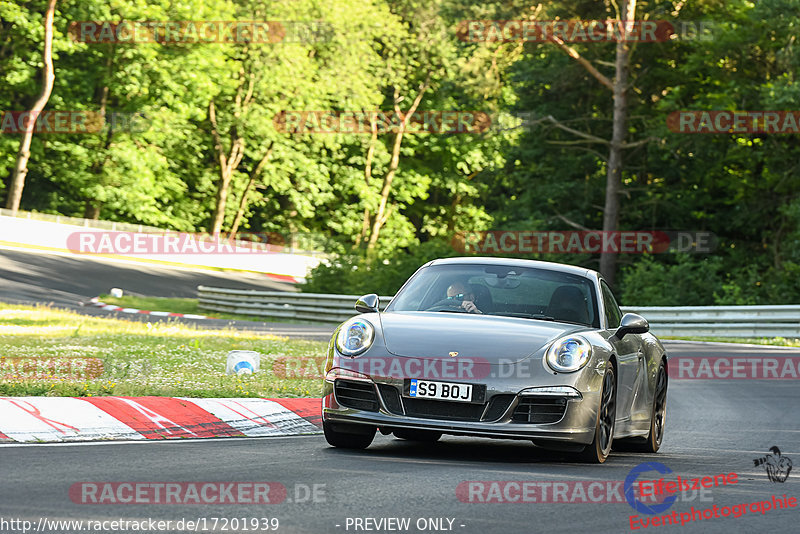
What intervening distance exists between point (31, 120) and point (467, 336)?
163 feet

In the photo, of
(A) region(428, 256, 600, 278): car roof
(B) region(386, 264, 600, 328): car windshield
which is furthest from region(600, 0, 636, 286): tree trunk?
(B) region(386, 264, 600, 328): car windshield

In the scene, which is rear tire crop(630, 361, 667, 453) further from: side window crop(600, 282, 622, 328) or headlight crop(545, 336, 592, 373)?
headlight crop(545, 336, 592, 373)

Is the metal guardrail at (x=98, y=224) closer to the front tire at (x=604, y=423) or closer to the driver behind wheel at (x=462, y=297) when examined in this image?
the driver behind wheel at (x=462, y=297)

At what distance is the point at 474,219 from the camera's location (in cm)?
7431

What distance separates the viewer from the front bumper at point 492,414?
8.24m

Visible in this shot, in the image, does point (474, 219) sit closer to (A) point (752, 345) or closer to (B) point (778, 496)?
(A) point (752, 345)

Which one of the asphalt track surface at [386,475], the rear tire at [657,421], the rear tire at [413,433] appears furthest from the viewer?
the rear tire at [657,421]

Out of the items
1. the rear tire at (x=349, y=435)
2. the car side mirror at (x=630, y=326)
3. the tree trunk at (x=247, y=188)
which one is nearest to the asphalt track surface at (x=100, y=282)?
the tree trunk at (x=247, y=188)

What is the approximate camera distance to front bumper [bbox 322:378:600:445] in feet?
27.0

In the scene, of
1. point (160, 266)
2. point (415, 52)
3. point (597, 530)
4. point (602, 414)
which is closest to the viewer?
point (597, 530)

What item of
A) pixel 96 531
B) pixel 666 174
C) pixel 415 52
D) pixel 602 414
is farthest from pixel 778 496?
pixel 415 52

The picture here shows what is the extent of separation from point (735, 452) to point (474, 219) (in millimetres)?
64412

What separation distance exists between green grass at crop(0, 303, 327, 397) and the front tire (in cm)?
399

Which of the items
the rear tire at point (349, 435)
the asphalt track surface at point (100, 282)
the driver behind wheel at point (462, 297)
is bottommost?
the asphalt track surface at point (100, 282)
